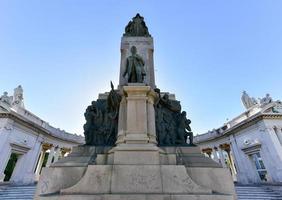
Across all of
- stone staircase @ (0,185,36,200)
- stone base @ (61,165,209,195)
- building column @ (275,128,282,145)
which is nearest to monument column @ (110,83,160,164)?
stone base @ (61,165,209,195)

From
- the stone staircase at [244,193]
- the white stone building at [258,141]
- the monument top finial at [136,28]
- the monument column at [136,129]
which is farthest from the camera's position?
the white stone building at [258,141]

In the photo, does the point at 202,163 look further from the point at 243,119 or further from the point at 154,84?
the point at 243,119

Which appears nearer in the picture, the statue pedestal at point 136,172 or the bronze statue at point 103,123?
the statue pedestal at point 136,172

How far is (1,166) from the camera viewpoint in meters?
18.3

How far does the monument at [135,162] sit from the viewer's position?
3500 millimetres

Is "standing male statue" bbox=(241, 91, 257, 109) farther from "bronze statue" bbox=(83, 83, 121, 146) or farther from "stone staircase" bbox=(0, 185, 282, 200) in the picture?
"bronze statue" bbox=(83, 83, 121, 146)

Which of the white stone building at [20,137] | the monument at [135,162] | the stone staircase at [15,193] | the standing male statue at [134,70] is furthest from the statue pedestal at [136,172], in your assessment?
the white stone building at [20,137]

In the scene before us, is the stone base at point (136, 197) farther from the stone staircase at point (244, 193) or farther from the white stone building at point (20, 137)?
the white stone building at point (20, 137)

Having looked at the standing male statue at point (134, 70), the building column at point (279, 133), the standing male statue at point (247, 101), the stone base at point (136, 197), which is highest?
the standing male statue at point (247, 101)

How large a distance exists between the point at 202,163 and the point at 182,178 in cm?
100

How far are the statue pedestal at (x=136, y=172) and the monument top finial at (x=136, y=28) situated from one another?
4792mm

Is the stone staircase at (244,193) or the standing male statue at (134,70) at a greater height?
the standing male statue at (134,70)

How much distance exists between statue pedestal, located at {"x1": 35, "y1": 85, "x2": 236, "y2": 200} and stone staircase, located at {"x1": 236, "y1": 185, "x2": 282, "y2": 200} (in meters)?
13.6

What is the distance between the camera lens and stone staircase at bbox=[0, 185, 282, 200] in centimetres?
1396
